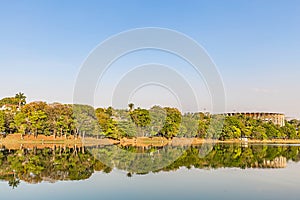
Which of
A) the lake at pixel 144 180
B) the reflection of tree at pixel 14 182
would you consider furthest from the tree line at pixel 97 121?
the reflection of tree at pixel 14 182

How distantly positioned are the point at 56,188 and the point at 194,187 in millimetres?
4580

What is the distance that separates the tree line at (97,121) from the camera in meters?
32.9

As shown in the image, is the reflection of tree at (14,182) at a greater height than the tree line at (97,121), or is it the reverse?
the tree line at (97,121)

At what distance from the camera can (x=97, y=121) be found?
3316cm

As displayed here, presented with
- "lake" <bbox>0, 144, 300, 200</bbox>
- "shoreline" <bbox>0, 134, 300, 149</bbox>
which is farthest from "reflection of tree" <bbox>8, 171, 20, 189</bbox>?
"shoreline" <bbox>0, 134, 300, 149</bbox>

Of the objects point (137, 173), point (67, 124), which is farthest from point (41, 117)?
point (137, 173)

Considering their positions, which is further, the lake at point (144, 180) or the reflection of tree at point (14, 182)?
the reflection of tree at point (14, 182)

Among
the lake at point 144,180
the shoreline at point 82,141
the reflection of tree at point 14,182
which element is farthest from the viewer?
the shoreline at point 82,141

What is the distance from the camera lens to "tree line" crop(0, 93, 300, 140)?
108ft

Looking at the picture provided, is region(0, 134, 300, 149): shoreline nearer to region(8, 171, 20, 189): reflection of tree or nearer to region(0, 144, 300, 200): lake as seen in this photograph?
region(0, 144, 300, 200): lake

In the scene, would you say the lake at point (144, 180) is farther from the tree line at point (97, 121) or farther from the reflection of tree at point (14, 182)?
the tree line at point (97, 121)

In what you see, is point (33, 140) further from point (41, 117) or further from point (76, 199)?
point (76, 199)

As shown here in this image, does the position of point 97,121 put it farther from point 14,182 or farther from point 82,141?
point 14,182

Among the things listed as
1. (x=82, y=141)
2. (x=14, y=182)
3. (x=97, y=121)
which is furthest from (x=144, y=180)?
(x=82, y=141)
